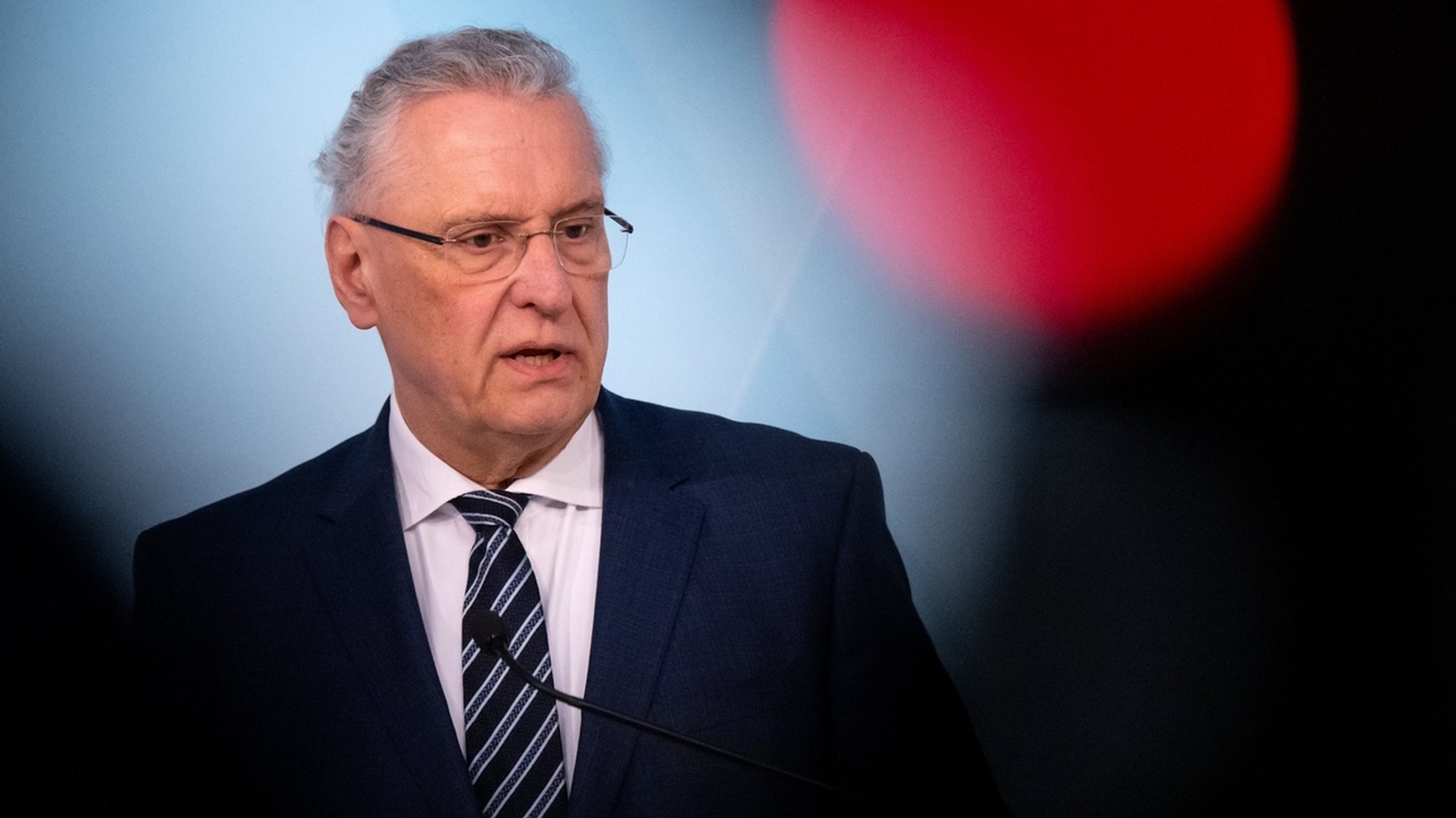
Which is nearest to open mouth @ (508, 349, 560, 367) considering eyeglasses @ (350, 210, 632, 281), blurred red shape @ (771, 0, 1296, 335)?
eyeglasses @ (350, 210, 632, 281)

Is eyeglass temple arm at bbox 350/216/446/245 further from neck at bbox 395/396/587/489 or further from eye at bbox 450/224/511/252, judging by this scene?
Result: neck at bbox 395/396/587/489

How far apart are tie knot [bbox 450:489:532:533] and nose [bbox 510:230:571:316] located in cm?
27

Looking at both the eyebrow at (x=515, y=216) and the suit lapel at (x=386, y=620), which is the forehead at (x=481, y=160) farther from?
the suit lapel at (x=386, y=620)

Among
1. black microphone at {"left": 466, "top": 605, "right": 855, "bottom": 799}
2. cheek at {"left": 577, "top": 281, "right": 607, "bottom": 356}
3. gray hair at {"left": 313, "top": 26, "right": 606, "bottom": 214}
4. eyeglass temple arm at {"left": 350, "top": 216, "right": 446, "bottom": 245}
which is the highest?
gray hair at {"left": 313, "top": 26, "right": 606, "bottom": 214}

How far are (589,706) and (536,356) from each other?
469 millimetres

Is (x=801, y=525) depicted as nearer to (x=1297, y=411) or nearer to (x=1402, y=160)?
(x=1297, y=411)

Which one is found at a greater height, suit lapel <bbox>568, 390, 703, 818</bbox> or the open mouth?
the open mouth

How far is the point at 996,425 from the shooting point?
2.01 metres

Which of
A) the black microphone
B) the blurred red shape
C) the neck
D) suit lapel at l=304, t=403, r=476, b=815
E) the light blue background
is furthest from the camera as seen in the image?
the blurred red shape

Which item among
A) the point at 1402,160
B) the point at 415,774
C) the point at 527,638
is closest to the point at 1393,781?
the point at 1402,160

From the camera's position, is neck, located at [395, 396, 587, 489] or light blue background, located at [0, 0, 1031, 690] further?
light blue background, located at [0, 0, 1031, 690]

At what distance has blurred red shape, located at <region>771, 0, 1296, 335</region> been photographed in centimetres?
196

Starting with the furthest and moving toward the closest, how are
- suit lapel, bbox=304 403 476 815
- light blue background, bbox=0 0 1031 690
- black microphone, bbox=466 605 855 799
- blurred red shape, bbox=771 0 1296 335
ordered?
blurred red shape, bbox=771 0 1296 335 < light blue background, bbox=0 0 1031 690 < suit lapel, bbox=304 403 476 815 < black microphone, bbox=466 605 855 799

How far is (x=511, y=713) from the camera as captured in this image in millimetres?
1456
